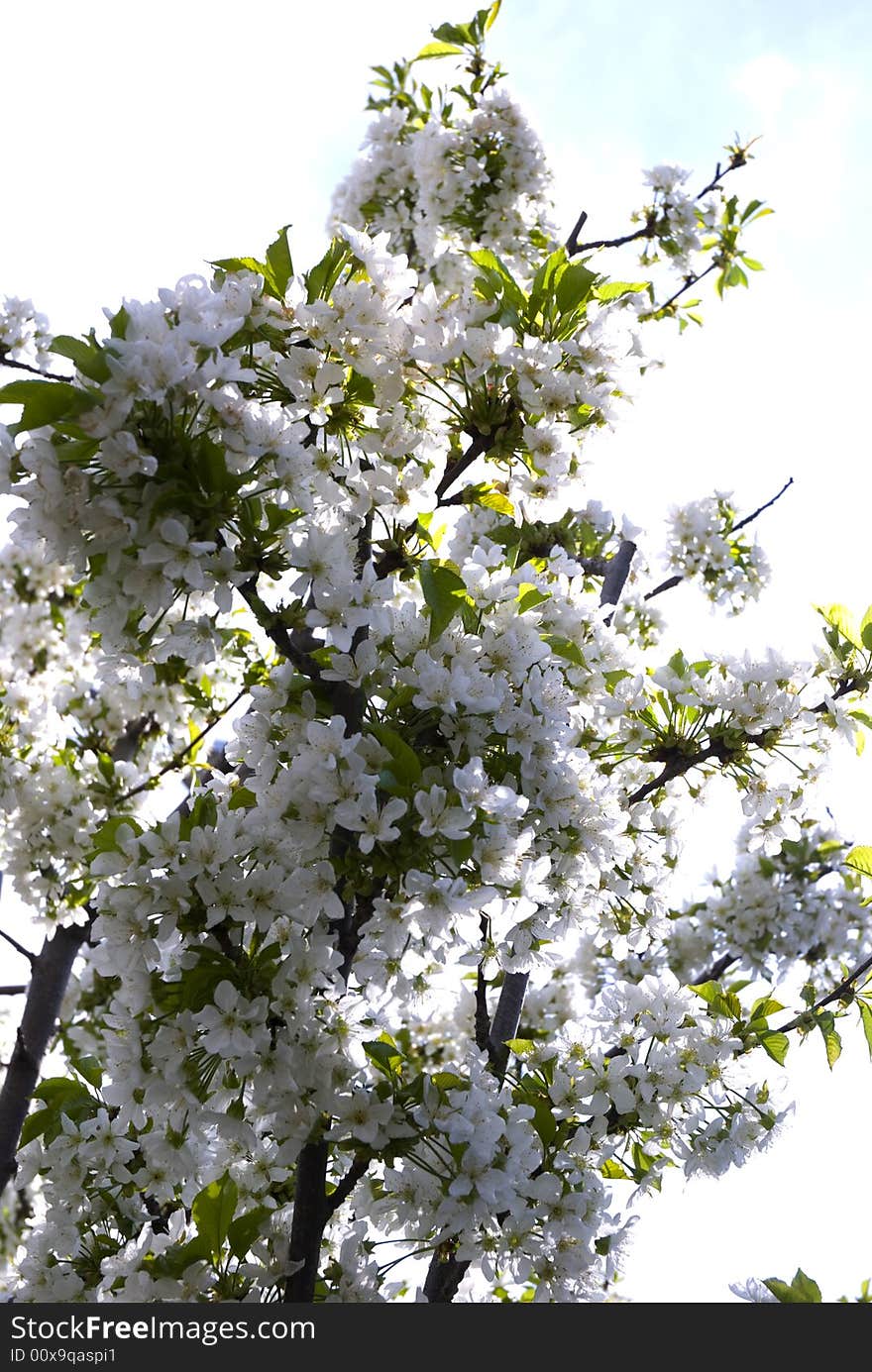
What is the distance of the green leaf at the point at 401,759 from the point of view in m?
1.60

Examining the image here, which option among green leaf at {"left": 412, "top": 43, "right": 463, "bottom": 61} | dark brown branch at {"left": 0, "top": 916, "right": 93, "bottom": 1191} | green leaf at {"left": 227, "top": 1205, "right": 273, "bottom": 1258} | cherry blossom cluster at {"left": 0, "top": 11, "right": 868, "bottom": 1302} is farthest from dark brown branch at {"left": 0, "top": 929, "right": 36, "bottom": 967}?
green leaf at {"left": 412, "top": 43, "right": 463, "bottom": 61}

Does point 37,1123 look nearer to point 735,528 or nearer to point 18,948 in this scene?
point 18,948

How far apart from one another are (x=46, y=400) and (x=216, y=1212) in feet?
4.50

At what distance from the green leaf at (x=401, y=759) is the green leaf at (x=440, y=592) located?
0.20 m

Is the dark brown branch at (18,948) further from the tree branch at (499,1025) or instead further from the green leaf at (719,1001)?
the green leaf at (719,1001)

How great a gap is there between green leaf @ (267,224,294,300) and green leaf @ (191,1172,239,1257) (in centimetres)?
157

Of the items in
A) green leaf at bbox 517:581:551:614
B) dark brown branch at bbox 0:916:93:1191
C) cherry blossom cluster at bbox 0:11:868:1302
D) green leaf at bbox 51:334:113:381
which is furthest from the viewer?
dark brown branch at bbox 0:916:93:1191

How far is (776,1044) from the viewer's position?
7.16 ft

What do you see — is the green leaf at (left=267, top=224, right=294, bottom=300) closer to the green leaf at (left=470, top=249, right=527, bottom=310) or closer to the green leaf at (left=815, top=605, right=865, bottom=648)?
the green leaf at (left=470, top=249, right=527, bottom=310)

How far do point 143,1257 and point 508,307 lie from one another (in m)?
1.86

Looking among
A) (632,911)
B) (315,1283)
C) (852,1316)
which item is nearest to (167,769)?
(632,911)

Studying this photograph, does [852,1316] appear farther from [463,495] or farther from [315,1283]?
[463,495]

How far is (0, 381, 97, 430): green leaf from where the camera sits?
1425 millimetres

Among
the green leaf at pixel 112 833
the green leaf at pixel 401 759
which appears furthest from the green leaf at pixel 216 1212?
the green leaf at pixel 401 759
